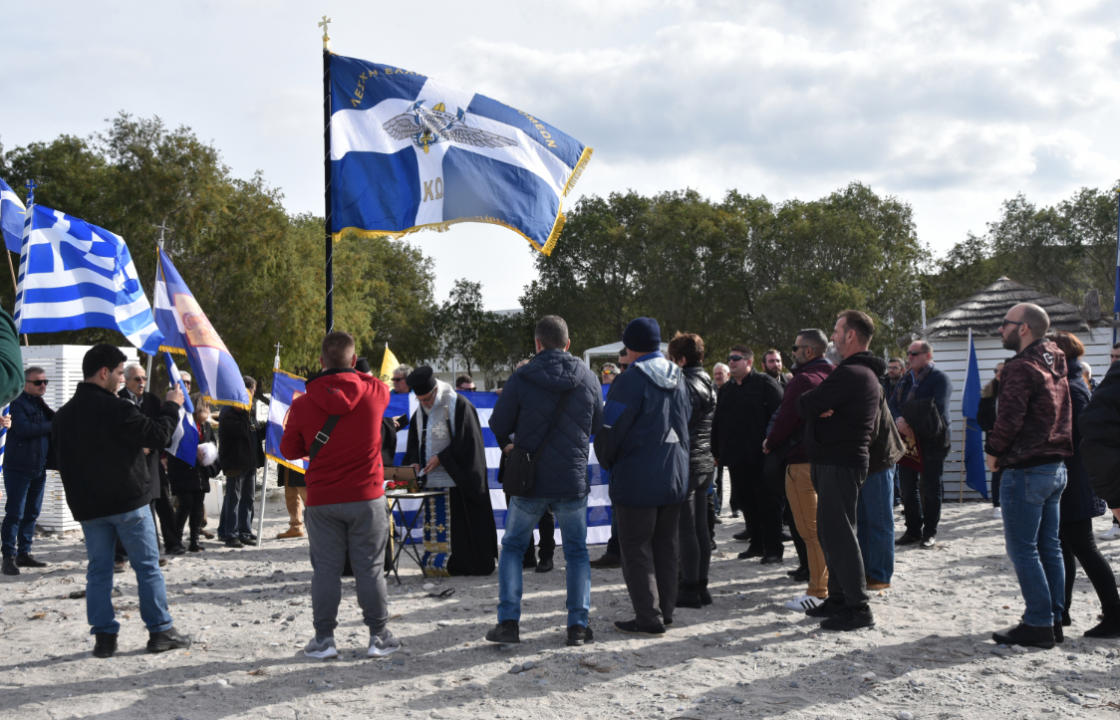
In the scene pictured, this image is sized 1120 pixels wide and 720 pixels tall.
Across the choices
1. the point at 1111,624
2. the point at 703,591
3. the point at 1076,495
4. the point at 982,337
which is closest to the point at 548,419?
the point at 703,591

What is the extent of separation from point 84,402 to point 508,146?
4.65 m

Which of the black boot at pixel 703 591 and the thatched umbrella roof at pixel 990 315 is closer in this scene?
the black boot at pixel 703 591

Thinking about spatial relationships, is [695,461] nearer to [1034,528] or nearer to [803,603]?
[803,603]

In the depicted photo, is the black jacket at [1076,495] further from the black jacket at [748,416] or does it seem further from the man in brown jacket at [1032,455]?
the black jacket at [748,416]

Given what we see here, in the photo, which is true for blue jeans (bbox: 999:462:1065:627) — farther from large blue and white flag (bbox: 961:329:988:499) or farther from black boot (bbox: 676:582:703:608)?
large blue and white flag (bbox: 961:329:988:499)

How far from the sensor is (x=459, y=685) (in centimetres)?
534

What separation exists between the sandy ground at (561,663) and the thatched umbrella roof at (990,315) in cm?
787

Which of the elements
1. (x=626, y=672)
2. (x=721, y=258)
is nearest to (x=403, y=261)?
(x=721, y=258)

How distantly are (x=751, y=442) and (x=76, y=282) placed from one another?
724 centimetres

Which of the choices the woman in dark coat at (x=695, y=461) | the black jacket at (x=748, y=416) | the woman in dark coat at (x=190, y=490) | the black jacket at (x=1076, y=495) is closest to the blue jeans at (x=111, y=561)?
the woman in dark coat at (x=695, y=461)

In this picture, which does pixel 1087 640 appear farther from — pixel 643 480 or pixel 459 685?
pixel 459 685

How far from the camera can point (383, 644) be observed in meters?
5.99

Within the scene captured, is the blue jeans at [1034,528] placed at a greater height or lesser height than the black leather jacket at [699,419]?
lesser

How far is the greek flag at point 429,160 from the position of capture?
8.65 meters
